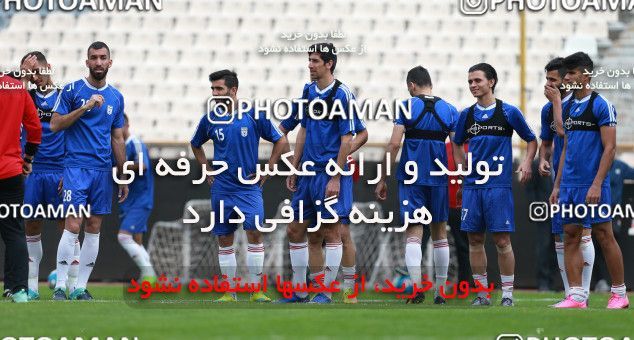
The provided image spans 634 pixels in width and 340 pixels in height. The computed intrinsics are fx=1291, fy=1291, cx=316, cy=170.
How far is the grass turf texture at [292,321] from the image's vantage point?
8.54 meters

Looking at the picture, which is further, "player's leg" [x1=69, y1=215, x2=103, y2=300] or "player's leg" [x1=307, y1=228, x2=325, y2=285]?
"player's leg" [x1=69, y1=215, x2=103, y2=300]

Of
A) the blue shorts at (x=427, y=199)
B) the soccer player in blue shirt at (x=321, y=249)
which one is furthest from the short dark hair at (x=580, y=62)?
the soccer player in blue shirt at (x=321, y=249)

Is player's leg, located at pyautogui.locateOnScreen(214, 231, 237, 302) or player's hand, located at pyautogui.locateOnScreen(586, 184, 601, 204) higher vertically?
player's hand, located at pyautogui.locateOnScreen(586, 184, 601, 204)

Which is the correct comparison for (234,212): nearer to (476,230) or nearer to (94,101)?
(94,101)

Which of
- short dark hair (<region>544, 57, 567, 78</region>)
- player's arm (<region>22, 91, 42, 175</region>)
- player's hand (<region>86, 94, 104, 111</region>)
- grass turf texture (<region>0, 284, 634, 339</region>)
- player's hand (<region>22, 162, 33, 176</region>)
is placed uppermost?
short dark hair (<region>544, 57, 567, 78</region>)

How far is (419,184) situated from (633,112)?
30.5ft

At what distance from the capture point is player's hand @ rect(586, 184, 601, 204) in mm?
11125

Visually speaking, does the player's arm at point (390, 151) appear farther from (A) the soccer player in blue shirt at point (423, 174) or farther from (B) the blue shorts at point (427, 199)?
(B) the blue shorts at point (427, 199)

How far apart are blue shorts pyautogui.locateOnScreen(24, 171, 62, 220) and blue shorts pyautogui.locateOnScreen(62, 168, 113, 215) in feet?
3.12

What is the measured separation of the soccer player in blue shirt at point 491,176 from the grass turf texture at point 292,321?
2.63 feet

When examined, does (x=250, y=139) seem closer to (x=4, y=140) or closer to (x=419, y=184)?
(x=419, y=184)

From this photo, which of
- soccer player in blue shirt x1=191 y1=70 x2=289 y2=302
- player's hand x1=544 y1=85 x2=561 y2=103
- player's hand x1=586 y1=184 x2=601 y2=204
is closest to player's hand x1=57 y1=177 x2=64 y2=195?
soccer player in blue shirt x1=191 y1=70 x2=289 y2=302

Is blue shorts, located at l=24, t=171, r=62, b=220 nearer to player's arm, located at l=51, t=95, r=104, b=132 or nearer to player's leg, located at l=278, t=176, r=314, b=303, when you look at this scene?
player's arm, located at l=51, t=95, r=104, b=132

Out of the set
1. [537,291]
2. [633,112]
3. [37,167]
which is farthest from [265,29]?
[37,167]
